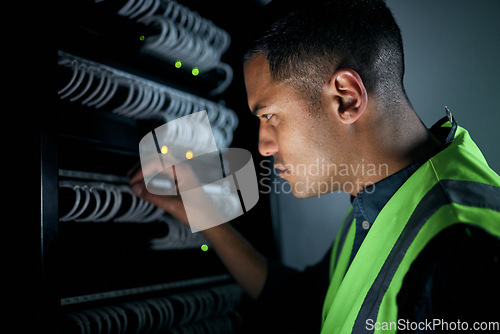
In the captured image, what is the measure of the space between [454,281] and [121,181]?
1.09m

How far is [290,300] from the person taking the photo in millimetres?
1563

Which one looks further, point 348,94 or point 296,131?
point 296,131

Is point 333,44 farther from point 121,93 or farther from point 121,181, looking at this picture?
point 121,181

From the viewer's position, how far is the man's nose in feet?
4.22

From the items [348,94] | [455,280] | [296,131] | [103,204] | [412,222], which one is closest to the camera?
[455,280]

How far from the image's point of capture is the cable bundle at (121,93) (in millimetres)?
1241

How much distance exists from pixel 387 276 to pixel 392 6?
4.37ft

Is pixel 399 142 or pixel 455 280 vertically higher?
pixel 399 142

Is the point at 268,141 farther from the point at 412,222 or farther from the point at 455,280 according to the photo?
the point at 455,280

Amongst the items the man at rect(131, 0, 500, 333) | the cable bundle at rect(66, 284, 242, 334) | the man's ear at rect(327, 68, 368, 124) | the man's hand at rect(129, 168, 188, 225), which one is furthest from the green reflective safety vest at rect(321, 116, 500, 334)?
the man's hand at rect(129, 168, 188, 225)

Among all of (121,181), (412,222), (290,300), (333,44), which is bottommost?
(290,300)

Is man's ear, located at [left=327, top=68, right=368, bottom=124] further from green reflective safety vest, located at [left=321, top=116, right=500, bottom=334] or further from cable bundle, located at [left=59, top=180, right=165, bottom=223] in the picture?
cable bundle, located at [left=59, top=180, right=165, bottom=223]

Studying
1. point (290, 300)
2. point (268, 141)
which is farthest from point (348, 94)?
point (290, 300)

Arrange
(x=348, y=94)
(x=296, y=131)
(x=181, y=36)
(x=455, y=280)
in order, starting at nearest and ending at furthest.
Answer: (x=455, y=280), (x=348, y=94), (x=296, y=131), (x=181, y=36)
